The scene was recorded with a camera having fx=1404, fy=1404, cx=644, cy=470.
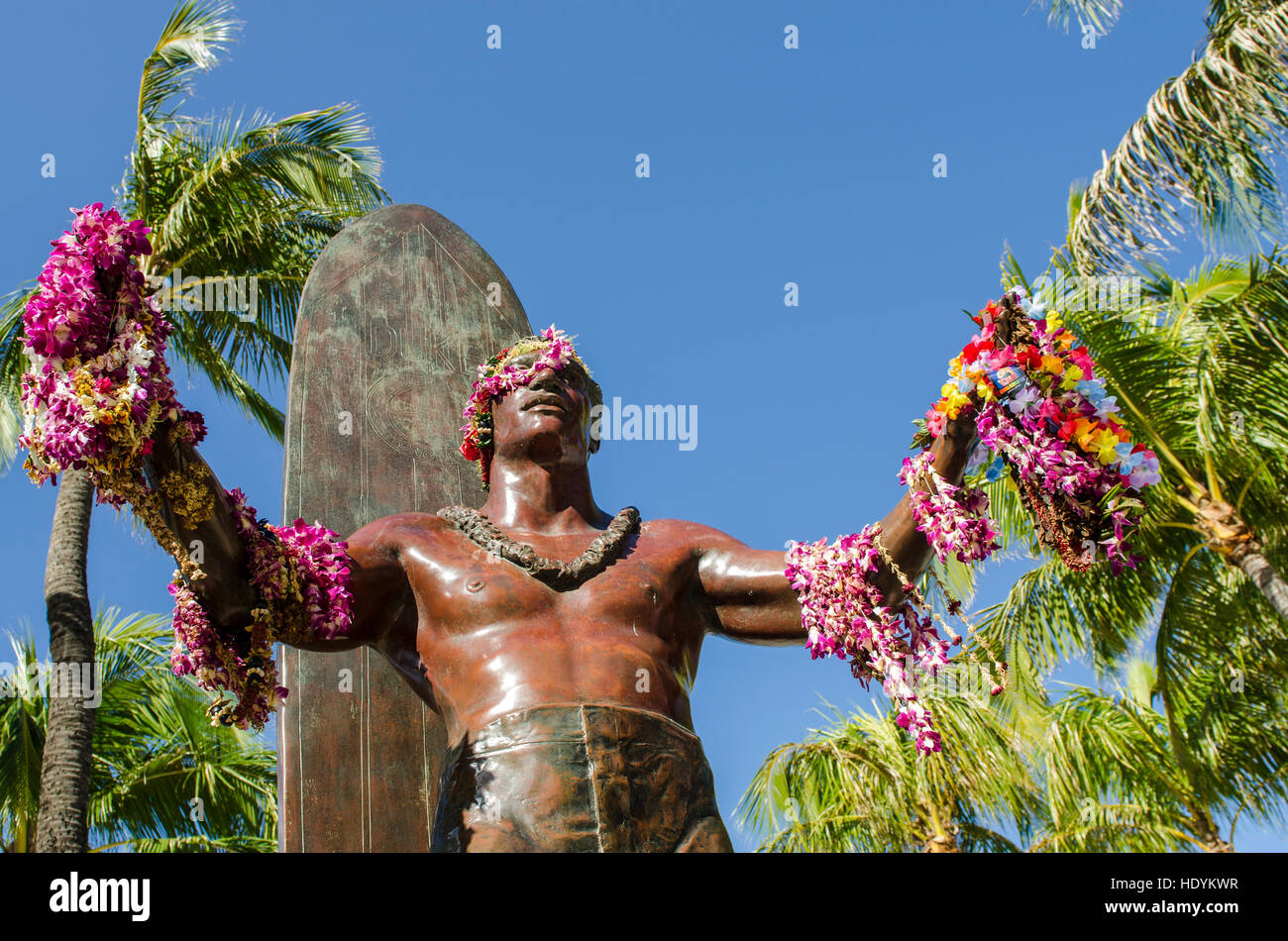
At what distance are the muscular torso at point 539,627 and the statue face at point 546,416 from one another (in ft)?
1.27

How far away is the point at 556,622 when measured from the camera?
4.98 m

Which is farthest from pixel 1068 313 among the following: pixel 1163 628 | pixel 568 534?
pixel 568 534

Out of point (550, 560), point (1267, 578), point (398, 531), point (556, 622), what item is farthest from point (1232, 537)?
point (398, 531)

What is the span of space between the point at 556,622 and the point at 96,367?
175cm

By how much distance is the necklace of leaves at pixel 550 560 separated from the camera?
509cm

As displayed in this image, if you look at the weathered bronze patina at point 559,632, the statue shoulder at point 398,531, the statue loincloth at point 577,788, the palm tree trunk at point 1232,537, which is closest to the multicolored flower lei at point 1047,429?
the weathered bronze patina at point 559,632

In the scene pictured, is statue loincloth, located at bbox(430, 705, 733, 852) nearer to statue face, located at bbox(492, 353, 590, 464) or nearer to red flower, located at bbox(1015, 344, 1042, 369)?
statue face, located at bbox(492, 353, 590, 464)

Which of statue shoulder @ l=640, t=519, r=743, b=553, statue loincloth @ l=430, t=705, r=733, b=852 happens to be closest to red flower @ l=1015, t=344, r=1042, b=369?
statue shoulder @ l=640, t=519, r=743, b=553

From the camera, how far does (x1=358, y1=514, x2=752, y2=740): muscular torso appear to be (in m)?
4.78

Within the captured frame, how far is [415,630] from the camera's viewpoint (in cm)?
522

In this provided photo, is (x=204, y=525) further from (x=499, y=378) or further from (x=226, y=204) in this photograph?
(x=226, y=204)

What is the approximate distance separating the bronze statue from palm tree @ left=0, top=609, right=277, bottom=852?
964 cm
